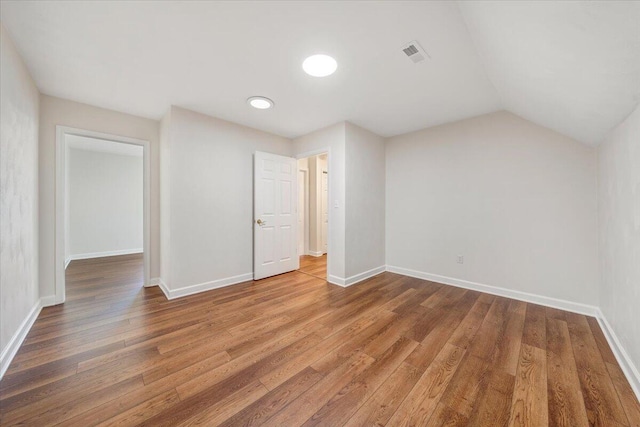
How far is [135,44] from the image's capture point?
6.00 ft

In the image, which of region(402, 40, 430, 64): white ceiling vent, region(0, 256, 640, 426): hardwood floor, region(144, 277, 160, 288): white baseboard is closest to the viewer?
region(0, 256, 640, 426): hardwood floor

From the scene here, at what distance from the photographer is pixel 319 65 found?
2.08 m

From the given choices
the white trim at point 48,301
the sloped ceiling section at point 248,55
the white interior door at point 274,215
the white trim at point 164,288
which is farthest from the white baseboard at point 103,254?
A: the white interior door at point 274,215

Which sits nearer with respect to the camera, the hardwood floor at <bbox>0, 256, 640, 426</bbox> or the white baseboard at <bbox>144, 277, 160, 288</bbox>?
the hardwood floor at <bbox>0, 256, 640, 426</bbox>

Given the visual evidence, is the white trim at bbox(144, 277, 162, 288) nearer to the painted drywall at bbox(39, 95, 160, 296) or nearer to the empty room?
the empty room

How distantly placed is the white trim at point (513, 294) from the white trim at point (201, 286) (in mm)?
2649

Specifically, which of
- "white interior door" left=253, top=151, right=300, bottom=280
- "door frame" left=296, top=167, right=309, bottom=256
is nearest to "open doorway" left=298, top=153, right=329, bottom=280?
"door frame" left=296, top=167, right=309, bottom=256

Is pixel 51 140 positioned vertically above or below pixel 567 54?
below

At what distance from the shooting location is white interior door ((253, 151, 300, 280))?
3.68 metres

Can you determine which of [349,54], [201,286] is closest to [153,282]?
[201,286]

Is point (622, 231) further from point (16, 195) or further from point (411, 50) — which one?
point (16, 195)

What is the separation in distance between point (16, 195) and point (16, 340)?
1.16m

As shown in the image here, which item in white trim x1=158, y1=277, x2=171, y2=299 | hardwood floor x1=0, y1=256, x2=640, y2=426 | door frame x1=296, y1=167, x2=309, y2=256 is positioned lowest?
hardwood floor x1=0, y1=256, x2=640, y2=426

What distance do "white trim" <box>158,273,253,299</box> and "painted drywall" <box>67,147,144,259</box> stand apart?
3619 mm
